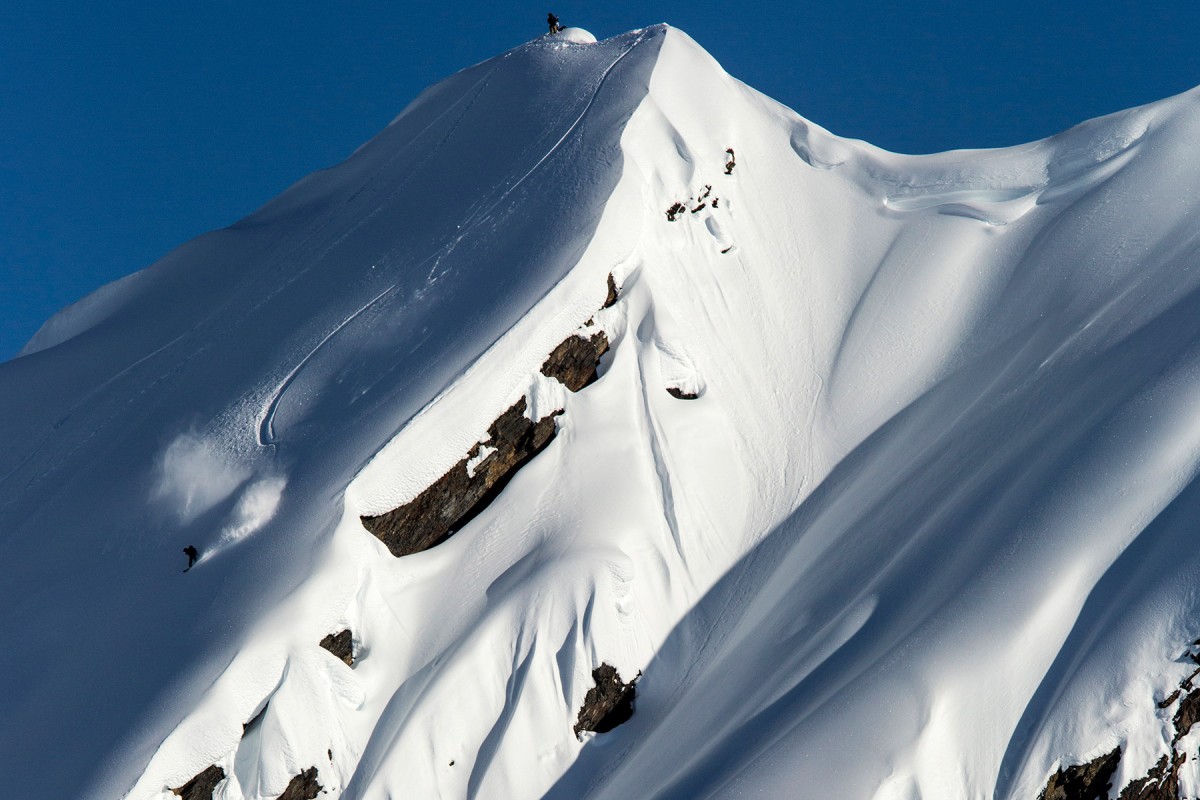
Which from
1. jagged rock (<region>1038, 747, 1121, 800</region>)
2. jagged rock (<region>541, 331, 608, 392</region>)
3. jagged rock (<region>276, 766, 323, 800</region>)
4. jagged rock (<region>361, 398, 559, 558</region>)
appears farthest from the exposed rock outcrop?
jagged rock (<region>276, 766, 323, 800</region>)

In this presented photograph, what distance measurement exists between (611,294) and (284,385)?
6422mm

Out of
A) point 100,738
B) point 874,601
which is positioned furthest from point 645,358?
point 100,738

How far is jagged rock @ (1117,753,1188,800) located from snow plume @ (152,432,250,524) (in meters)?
14.8

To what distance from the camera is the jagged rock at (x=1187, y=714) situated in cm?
1878

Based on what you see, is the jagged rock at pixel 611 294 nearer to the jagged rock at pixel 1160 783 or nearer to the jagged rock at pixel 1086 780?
the jagged rock at pixel 1086 780

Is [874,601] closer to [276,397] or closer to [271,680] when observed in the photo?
[271,680]

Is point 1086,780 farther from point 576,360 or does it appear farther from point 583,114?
point 583,114

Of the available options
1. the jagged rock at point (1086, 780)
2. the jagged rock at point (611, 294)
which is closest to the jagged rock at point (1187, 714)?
the jagged rock at point (1086, 780)

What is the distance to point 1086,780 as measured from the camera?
18.4 meters

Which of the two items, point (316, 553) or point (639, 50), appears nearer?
point (316, 553)

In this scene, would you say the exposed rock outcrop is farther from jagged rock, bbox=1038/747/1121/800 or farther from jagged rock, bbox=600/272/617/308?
jagged rock, bbox=600/272/617/308

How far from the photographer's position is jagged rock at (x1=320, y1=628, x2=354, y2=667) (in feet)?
67.0

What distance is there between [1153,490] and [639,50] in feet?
52.3

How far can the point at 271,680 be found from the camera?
64.6 feet
